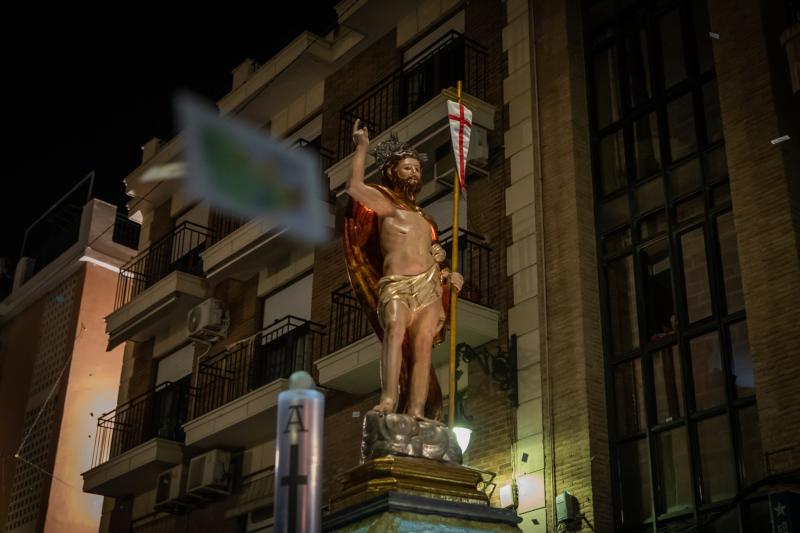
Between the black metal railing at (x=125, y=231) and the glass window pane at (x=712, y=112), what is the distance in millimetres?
15756

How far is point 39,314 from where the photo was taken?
2594cm

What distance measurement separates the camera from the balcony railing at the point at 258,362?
1742 cm

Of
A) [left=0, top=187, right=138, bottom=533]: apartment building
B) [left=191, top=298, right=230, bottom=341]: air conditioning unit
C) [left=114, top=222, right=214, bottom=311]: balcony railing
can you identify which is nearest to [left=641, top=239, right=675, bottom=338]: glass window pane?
[left=191, top=298, right=230, bottom=341]: air conditioning unit

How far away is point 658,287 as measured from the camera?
13.0 m

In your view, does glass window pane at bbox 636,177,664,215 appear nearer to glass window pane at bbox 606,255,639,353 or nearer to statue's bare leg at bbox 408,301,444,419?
glass window pane at bbox 606,255,639,353

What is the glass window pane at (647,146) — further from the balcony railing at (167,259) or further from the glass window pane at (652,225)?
the balcony railing at (167,259)

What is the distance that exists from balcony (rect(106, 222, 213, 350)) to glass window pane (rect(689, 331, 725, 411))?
413 inches

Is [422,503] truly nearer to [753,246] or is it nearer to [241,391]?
[753,246]

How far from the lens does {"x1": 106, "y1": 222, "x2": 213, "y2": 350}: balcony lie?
20344 mm

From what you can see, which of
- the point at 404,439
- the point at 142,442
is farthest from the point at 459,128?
the point at 142,442

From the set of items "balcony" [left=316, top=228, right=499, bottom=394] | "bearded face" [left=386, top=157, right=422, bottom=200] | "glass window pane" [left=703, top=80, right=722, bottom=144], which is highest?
"glass window pane" [left=703, top=80, right=722, bottom=144]

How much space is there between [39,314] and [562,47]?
611 inches

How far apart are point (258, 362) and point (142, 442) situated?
325cm

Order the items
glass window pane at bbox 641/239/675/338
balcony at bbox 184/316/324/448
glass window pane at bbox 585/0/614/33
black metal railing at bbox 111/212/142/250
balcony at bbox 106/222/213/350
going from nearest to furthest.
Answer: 1. glass window pane at bbox 641/239/675/338
2. glass window pane at bbox 585/0/614/33
3. balcony at bbox 184/316/324/448
4. balcony at bbox 106/222/213/350
5. black metal railing at bbox 111/212/142/250
